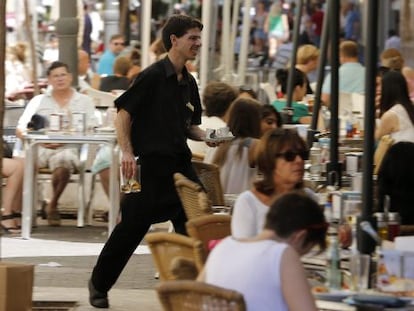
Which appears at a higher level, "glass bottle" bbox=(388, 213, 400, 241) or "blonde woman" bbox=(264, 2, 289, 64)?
"blonde woman" bbox=(264, 2, 289, 64)

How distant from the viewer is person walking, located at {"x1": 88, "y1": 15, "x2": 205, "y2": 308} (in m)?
9.59

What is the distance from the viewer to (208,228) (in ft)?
24.9

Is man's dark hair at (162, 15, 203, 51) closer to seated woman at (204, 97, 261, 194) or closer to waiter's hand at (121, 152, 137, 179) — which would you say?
waiter's hand at (121, 152, 137, 179)

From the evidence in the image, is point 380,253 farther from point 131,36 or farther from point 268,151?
point 131,36

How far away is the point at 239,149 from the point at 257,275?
212 inches

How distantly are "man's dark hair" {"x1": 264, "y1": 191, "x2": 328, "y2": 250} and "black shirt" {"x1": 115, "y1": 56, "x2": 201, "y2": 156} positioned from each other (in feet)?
11.9

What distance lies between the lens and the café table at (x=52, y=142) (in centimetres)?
1380

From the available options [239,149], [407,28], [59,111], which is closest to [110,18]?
[407,28]

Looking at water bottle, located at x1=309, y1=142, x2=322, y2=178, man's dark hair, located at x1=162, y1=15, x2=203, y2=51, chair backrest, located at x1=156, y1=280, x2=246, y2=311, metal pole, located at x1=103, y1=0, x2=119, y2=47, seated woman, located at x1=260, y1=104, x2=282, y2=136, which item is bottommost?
water bottle, located at x1=309, y1=142, x2=322, y2=178

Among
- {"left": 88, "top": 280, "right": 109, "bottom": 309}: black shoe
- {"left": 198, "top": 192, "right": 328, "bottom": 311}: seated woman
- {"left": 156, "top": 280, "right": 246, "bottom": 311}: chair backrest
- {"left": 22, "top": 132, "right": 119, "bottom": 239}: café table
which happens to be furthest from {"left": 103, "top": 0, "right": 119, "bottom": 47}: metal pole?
{"left": 156, "top": 280, "right": 246, "bottom": 311}: chair backrest

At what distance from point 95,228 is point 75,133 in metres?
1.11

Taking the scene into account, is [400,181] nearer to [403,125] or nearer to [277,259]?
[403,125]

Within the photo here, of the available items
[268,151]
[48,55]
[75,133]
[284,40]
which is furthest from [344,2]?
Result: [268,151]

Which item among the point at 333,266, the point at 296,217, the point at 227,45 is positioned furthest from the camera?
the point at 227,45
